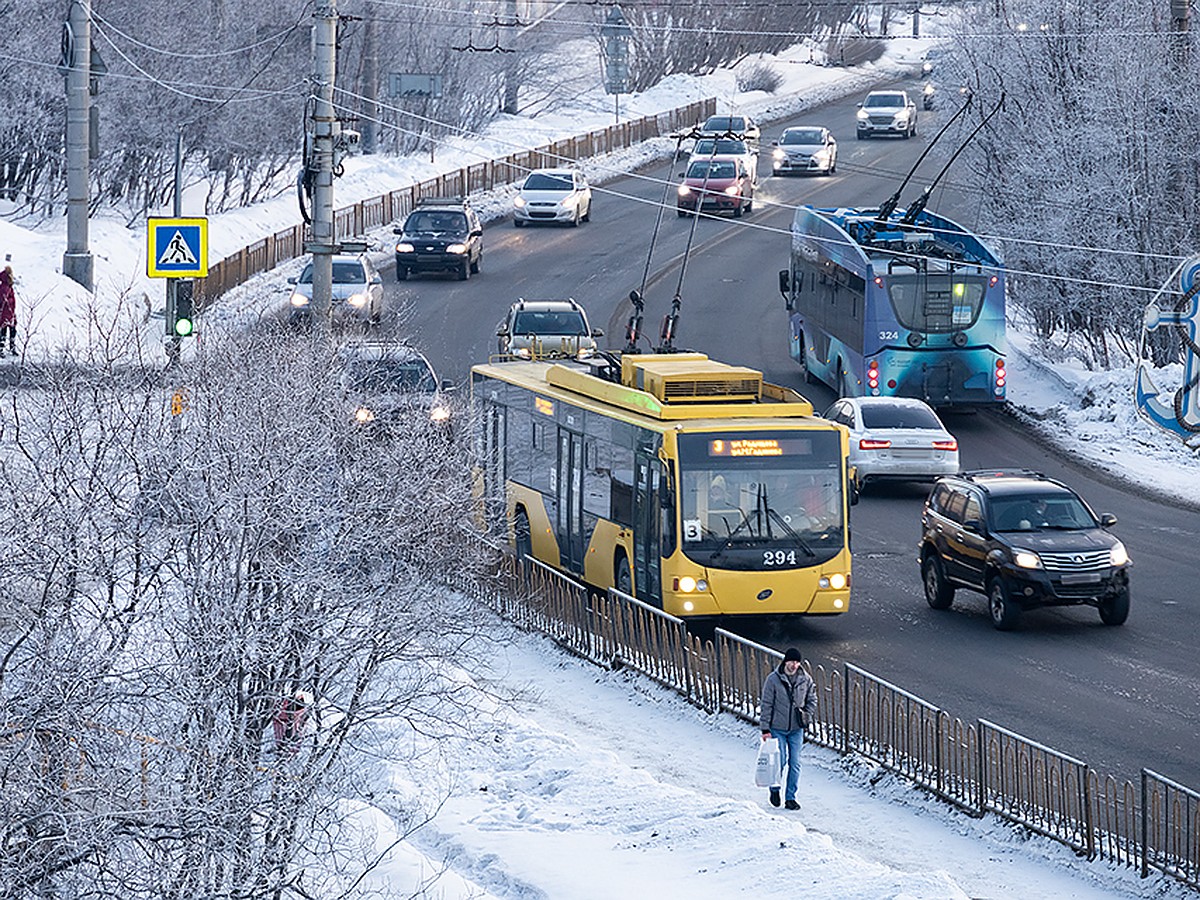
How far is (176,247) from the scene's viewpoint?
23.1 meters

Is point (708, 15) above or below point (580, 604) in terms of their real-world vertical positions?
above

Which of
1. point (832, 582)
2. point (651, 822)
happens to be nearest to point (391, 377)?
point (832, 582)

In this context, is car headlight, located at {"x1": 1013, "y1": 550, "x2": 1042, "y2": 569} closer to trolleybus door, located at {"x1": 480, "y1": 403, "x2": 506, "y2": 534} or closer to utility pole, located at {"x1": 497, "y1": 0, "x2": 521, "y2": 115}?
trolleybus door, located at {"x1": 480, "y1": 403, "x2": 506, "y2": 534}

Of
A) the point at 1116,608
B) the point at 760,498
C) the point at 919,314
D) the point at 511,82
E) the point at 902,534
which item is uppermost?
the point at 511,82

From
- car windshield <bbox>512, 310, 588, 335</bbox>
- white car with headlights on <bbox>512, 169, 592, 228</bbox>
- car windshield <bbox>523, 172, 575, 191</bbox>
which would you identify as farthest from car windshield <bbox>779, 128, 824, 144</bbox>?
car windshield <bbox>512, 310, 588, 335</bbox>

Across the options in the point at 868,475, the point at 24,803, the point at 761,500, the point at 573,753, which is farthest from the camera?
the point at 868,475

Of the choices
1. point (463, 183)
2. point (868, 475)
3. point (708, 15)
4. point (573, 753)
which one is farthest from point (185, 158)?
point (708, 15)

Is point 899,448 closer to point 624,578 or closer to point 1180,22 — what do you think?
point 624,578

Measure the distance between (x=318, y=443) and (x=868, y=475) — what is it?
13.4 m

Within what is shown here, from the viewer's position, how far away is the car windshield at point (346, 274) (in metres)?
41.5

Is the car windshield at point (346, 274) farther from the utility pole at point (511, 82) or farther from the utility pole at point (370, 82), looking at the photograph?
the utility pole at point (511, 82)

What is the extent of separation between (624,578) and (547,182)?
124 feet

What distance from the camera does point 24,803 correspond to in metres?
9.95

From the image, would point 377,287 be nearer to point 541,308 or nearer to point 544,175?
point 541,308
